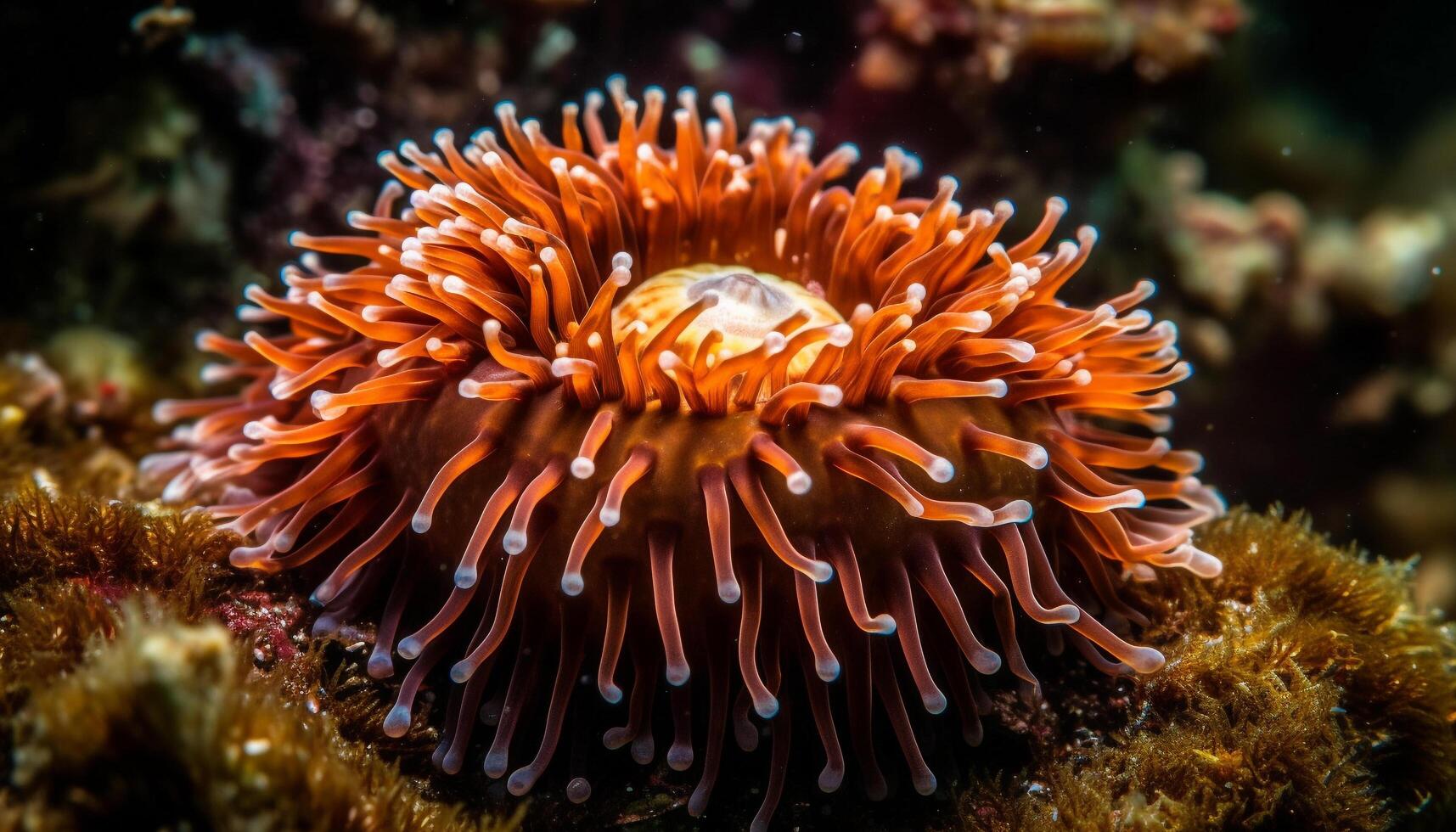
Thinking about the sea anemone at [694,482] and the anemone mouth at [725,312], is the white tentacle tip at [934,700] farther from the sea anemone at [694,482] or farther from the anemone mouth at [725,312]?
the anemone mouth at [725,312]

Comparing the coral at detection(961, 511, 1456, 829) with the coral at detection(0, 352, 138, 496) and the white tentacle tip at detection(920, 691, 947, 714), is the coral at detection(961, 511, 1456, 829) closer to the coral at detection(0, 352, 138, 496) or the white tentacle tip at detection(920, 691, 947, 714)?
the white tentacle tip at detection(920, 691, 947, 714)

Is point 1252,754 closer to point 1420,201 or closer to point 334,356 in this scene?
point 334,356

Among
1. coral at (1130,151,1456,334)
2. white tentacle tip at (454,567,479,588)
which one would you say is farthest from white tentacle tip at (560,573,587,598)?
coral at (1130,151,1456,334)

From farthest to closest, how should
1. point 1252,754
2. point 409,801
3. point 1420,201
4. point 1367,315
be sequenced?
point 1420,201 < point 1367,315 < point 1252,754 < point 409,801

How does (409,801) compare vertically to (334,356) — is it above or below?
below

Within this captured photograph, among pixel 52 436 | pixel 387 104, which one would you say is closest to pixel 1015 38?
pixel 387 104

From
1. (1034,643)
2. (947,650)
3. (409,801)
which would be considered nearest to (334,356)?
(409,801)

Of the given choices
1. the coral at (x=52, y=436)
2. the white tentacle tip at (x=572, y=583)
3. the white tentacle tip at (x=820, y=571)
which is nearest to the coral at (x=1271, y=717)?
the white tentacle tip at (x=820, y=571)

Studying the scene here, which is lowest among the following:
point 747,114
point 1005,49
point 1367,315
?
point 1367,315
